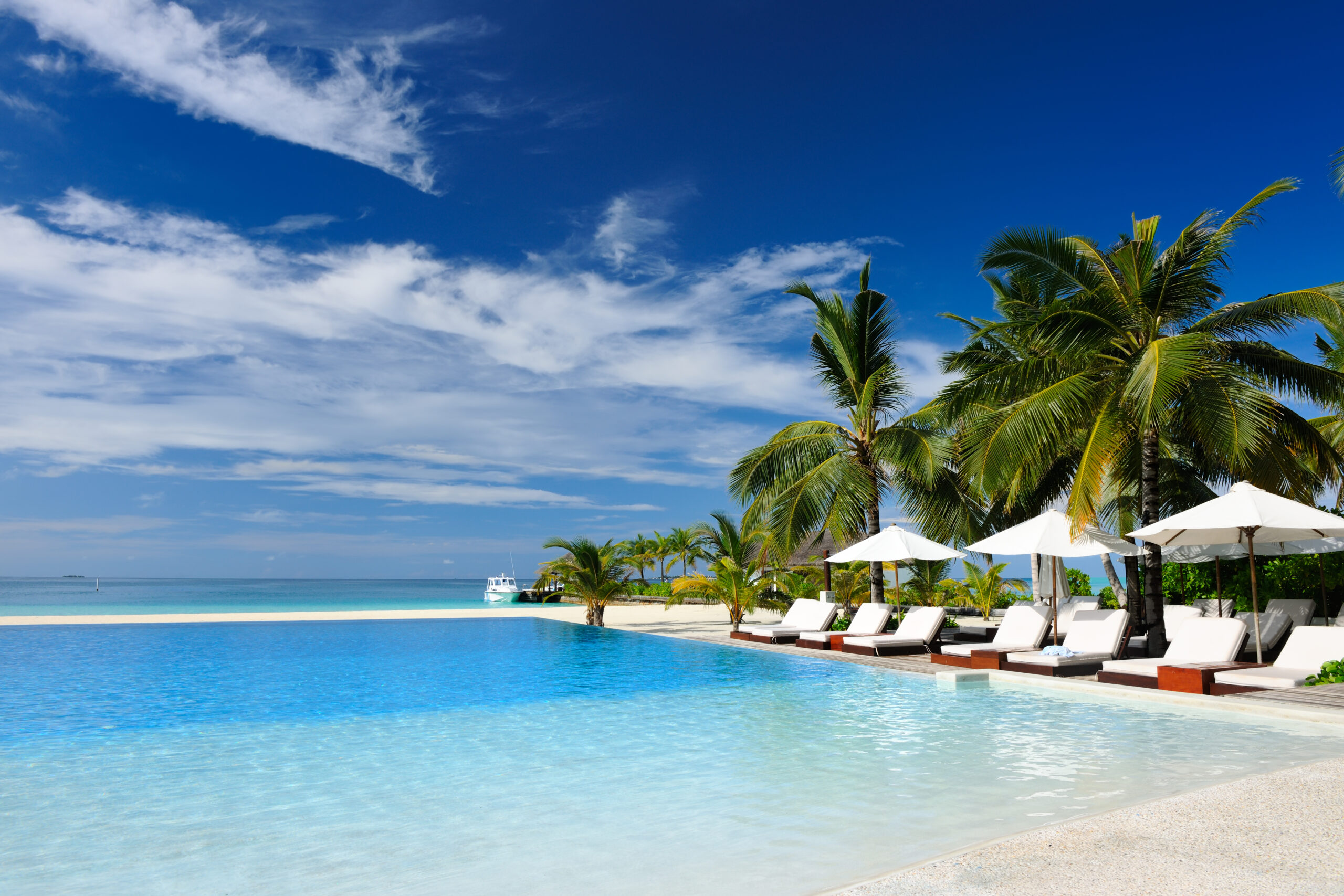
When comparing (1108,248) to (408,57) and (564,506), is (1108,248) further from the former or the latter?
(564,506)

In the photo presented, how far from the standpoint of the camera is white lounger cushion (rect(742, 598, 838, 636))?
49.7 feet

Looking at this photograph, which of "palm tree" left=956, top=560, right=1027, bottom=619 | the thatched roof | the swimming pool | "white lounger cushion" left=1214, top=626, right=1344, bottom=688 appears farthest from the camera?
the thatched roof

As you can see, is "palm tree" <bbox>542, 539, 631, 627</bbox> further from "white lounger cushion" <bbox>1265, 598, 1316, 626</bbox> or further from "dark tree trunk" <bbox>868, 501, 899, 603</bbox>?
"white lounger cushion" <bbox>1265, 598, 1316, 626</bbox>

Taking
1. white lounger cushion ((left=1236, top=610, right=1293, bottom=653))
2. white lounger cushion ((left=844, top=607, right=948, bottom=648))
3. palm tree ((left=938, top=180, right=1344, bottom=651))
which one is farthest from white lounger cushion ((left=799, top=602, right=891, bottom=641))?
white lounger cushion ((left=1236, top=610, right=1293, bottom=653))

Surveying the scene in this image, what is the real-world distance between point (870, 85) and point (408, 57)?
9.96 meters

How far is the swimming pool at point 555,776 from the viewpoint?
158 inches

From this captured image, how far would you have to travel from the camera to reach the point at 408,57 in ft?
53.9

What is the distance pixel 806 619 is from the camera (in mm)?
15516

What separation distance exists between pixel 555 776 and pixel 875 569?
1123 cm

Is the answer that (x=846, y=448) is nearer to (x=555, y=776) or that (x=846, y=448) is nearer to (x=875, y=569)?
(x=875, y=569)

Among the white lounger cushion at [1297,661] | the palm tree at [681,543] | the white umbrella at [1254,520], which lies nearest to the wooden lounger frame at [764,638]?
the white umbrella at [1254,520]

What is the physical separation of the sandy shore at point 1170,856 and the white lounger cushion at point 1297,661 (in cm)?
406

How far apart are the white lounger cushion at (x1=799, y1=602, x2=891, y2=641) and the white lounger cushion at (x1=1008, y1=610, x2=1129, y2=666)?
3.30 metres

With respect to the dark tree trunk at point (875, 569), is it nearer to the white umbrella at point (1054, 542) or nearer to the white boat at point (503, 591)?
the white umbrella at point (1054, 542)
